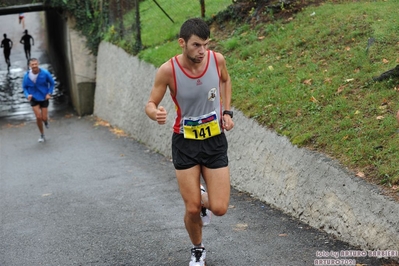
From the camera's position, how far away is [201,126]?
233 inches

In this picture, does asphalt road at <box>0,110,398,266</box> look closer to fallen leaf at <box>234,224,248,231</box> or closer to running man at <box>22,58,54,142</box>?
fallen leaf at <box>234,224,248,231</box>

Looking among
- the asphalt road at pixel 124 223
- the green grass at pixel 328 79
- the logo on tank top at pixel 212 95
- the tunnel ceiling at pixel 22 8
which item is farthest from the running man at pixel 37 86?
the logo on tank top at pixel 212 95

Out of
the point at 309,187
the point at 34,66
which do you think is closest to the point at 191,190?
the point at 309,187

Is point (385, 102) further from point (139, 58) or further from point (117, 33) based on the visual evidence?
point (117, 33)

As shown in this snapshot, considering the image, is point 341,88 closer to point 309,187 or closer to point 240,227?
point 309,187

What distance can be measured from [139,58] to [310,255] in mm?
10159

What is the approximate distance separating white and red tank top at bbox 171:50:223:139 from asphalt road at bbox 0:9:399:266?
1413 mm

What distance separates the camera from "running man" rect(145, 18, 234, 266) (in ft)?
19.1

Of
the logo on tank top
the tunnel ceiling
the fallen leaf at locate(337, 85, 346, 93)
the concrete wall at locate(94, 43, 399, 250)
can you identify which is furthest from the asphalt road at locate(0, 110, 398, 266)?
the tunnel ceiling

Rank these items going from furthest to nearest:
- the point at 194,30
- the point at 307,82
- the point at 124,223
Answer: the point at 307,82, the point at 124,223, the point at 194,30

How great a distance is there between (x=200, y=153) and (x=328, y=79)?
3985 millimetres

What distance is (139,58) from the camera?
1580 cm

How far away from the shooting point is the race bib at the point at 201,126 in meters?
5.92

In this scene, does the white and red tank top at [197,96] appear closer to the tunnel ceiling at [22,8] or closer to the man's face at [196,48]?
the man's face at [196,48]
